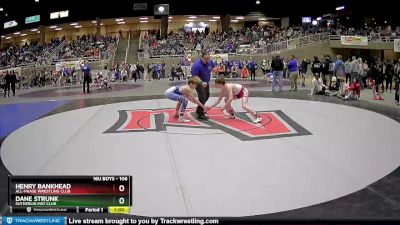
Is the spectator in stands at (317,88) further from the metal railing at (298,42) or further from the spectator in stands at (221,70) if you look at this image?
the metal railing at (298,42)

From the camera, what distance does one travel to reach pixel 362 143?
21.1ft

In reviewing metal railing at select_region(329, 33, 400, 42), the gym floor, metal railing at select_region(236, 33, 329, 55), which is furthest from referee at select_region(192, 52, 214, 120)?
metal railing at select_region(329, 33, 400, 42)

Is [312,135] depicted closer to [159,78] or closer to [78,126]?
[78,126]

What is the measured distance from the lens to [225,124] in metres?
8.27

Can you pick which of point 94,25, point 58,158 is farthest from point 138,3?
point 58,158

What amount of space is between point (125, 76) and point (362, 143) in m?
Answer: 22.0

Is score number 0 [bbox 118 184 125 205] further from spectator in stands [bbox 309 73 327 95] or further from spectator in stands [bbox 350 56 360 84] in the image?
spectator in stands [bbox 350 56 360 84]

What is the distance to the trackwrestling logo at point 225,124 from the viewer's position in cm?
733

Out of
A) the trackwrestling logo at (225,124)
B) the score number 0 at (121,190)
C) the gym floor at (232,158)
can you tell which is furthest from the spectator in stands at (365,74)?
the score number 0 at (121,190)

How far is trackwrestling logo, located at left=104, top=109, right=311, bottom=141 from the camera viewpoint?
733 centimetres

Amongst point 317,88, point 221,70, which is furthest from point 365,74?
point 221,70

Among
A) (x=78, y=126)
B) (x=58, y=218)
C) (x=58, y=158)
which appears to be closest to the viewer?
(x=58, y=218)
